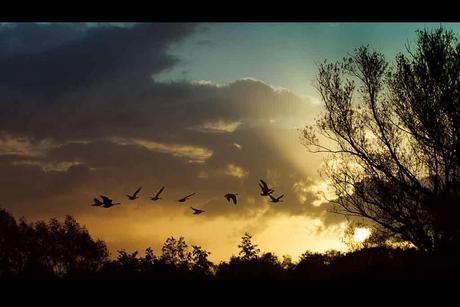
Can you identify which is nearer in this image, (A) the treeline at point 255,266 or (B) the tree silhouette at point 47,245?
(A) the treeline at point 255,266

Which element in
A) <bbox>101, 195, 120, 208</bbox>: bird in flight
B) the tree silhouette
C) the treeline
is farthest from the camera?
the tree silhouette

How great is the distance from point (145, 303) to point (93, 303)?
20.7 inches

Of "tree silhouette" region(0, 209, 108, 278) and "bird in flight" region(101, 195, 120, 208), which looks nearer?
"bird in flight" region(101, 195, 120, 208)

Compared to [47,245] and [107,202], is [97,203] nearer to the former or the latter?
[107,202]

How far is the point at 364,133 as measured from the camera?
60.4 feet

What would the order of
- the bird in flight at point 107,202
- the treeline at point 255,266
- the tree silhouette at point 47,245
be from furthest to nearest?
the tree silhouette at point 47,245, the bird in flight at point 107,202, the treeline at point 255,266

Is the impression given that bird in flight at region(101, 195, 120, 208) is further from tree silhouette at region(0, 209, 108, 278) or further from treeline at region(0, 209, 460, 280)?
tree silhouette at region(0, 209, 108, 278)

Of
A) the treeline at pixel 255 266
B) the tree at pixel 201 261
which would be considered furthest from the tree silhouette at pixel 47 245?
the tree at pixel 201 261

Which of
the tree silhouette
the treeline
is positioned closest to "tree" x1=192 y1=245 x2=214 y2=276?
the treeline

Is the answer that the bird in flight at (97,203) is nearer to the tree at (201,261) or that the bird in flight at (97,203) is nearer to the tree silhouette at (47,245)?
the tree at (201,261)

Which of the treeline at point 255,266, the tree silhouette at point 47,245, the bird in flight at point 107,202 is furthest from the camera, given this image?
the tree silhouette at point 47,245

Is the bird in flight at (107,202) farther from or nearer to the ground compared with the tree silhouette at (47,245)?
nearer to the ground
